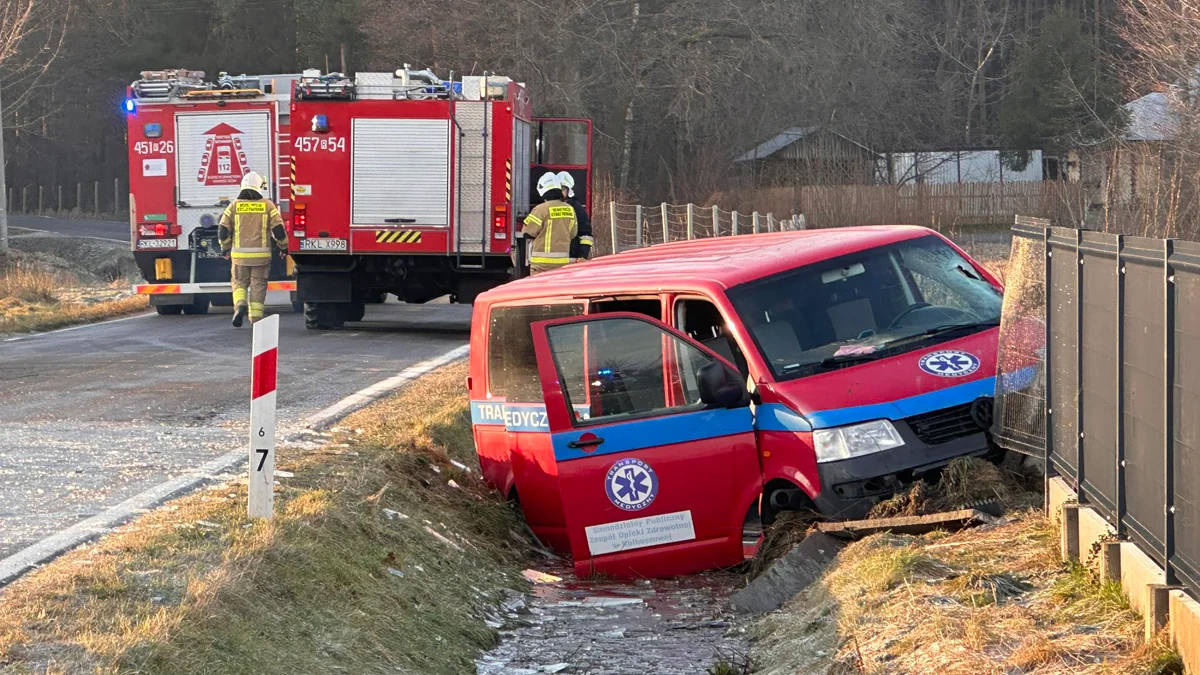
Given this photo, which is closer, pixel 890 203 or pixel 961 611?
pixel 961 611

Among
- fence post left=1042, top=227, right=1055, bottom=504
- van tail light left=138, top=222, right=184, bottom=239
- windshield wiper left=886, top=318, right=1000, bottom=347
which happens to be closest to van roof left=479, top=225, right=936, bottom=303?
windshield wiper left=886, top=318, right=1000, bottom=347

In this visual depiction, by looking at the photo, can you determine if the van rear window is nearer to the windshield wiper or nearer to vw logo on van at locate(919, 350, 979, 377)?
the windshield wiper

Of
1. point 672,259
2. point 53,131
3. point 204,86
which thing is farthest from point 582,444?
point 53,131

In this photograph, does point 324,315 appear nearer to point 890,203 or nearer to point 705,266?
point 705,266

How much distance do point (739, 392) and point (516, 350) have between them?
1816 millimetres

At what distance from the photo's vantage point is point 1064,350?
602 cm

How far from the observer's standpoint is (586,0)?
40000 mm

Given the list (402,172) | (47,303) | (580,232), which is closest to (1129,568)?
(580,232)

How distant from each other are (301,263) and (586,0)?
23.2m

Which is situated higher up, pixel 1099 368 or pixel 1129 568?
pixel 1099 368

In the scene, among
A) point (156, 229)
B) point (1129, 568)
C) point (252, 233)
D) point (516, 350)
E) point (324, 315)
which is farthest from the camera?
point (156, 229)

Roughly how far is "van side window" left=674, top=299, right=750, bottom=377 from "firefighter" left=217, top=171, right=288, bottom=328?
31.4 ft

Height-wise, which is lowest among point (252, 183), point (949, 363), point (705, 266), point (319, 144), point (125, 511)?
point (125, 511)

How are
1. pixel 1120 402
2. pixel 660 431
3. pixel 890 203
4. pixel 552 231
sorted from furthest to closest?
pixel 890 203 → pixel 552 231 → pixel 660 431 → pixel 1120 402
